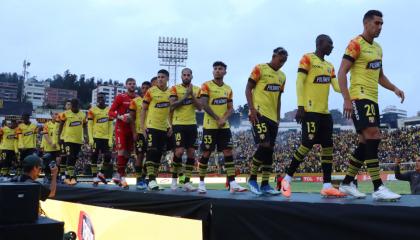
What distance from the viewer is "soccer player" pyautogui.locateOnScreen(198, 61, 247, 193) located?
25.9 ft

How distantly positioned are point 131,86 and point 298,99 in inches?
208

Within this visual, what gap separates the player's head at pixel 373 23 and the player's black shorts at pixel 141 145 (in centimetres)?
566

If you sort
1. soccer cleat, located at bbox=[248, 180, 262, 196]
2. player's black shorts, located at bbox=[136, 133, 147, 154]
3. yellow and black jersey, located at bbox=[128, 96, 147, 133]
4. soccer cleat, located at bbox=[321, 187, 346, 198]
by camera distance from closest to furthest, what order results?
soccer cleat, located at bbox=[321, 187, 346, 198] → soccer cleat, located at bbox=[248, 180, 262, 196] → player's black shorts, located at bbox=[136, 133, 147, 154] → yellow and black jersey, located at bbox=[128, 96, 147, 133]

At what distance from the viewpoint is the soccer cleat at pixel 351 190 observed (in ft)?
19.1

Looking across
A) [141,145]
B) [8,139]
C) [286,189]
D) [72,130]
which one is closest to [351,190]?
[286,189]

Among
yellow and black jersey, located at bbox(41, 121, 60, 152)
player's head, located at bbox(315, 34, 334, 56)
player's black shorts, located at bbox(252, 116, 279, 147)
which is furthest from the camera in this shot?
yellow and black jersey, located at bbox(41, 121, 60, 152)

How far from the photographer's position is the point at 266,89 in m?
7.00

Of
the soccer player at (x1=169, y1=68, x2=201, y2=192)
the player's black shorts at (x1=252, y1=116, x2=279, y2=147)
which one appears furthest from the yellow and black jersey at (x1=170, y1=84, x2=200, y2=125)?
the player's black shorts at (x1=252, y1=116, x2=279, y2=147)

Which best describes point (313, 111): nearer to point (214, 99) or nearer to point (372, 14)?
point (372, 14)

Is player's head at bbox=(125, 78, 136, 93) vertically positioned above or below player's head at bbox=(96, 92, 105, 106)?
above

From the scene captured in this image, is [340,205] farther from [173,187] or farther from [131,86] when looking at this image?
[131,86]

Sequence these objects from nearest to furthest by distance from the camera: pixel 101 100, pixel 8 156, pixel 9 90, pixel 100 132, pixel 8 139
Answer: pixel 100 132 < pixel 101 100 < pixel 8 139 < pixel 8 156 < pixel 9 90

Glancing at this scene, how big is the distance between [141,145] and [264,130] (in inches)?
152

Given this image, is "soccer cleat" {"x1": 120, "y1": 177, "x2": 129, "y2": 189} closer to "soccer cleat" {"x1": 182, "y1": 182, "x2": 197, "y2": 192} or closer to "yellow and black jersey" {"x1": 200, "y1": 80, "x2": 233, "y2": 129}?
"soccer cleat" {"x1": 182, "y1": 182, "x2": 197, "y2": 192}
